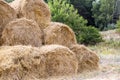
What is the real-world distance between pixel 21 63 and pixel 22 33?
119 cm

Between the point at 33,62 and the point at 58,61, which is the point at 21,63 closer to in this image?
the point at 33,62

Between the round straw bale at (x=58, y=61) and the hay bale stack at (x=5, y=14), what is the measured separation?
1224mm

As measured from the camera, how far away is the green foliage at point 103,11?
27.3 metres

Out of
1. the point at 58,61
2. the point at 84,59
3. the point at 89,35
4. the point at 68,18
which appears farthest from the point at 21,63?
the point at 68,18

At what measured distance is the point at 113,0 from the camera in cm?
2758

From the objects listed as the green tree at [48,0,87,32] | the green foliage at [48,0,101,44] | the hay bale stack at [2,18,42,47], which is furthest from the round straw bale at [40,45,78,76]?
the green tree at [48,0,87,32]

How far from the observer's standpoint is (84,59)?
937 cm

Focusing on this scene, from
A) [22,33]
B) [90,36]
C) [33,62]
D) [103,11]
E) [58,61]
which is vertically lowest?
[90,36]

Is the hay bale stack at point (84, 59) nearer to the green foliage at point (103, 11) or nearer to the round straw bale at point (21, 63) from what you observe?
the round straw bale at point (21, 63)

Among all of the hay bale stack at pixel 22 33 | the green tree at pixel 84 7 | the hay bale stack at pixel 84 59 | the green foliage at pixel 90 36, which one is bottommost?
the green foliage at pixel 90 36

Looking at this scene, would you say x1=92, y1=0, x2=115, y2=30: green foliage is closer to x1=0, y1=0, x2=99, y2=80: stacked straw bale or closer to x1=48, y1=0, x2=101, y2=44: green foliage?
x1=48, y1=0, x2=101, y2=44: green foliage

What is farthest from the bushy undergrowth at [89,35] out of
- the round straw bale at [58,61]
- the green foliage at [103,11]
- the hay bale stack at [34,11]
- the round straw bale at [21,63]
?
the round straw bale at [21,63]

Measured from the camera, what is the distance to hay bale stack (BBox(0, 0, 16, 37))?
8.87m

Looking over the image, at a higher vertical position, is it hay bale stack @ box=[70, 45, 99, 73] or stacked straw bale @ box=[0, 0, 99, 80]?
stacked straw bale @ box=[0, 0, 99, 80]
